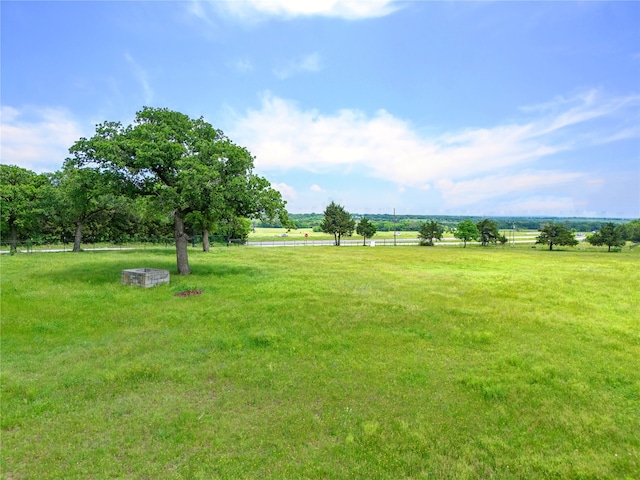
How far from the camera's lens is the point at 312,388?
732 centimetres

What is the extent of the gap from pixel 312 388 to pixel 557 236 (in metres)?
66.5

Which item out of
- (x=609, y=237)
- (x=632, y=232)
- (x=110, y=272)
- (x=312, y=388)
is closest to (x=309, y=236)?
(x=609, y=237)

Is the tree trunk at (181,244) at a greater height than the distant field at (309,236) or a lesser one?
greater

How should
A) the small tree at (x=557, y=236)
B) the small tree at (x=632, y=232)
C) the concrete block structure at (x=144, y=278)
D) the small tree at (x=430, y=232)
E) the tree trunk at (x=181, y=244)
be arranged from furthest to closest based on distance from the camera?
the small tree at (x=632, y=232) < the small tree at (x=430, y=232) < the small tree at (x=557, y=236) < the tree trunk at (x=181, y=244) < the concrete block structure at (x=144, y=278)

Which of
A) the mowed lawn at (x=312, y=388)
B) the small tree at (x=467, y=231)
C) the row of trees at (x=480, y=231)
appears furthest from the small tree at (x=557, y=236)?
the mowed lawn at (x=312, y=388)

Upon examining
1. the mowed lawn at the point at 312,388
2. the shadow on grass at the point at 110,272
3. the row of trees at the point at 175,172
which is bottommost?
the mowed lawn at the point at 312,388

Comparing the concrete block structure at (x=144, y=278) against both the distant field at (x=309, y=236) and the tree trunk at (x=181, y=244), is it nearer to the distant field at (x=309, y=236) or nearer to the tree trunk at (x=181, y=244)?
the tree trunk at (x=181, y=244)

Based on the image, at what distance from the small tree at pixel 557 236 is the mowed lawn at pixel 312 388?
2023 inches

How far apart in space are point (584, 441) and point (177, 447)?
23.2ft

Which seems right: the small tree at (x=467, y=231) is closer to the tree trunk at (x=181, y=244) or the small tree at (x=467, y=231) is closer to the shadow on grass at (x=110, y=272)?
the shadow on grass at (x=110, y=272)

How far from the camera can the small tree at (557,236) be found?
185ft

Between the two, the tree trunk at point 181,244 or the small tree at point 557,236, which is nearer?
the tree trunk at point 181,244

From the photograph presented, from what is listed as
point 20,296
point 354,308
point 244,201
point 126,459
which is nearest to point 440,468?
point 126,459

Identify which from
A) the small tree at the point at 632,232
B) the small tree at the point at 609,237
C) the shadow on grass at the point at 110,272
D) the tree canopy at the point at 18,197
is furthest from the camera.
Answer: the small tree at the point at 632,232
